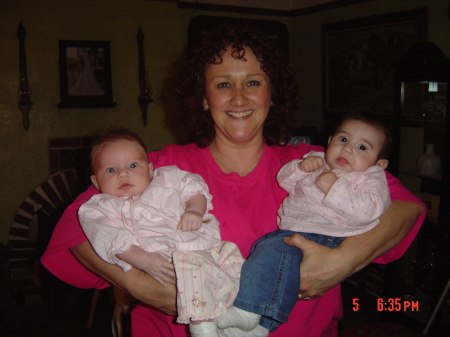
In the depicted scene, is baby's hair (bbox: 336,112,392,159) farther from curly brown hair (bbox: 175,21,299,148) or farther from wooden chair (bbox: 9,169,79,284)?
wooden chair (bbox: 9,169,79,284)

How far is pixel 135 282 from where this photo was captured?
3.87 feet

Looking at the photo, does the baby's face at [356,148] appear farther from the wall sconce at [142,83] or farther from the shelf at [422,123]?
the wall sconce at [142,83]

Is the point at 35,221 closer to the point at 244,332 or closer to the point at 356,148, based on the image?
the point at 244,332

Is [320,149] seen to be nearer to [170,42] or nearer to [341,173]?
[341,173]

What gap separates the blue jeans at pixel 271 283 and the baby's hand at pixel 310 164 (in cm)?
28

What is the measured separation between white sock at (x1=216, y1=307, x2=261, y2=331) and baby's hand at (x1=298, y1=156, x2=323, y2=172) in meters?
0.51

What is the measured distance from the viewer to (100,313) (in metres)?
3.51

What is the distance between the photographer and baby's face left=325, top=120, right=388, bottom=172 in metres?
1.32

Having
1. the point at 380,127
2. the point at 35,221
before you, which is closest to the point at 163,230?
the point at 380,127

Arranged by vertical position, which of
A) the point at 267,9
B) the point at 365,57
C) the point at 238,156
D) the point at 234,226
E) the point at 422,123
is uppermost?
the point at 267,9

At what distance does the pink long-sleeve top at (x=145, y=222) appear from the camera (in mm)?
1109

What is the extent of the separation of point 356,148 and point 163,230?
0.70 m

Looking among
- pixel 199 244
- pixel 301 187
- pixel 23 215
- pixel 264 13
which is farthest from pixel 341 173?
pixel 264 13

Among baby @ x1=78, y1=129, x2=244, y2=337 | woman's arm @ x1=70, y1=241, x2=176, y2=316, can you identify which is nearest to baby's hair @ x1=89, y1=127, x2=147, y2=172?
baby @ x1=78, y1=129, x2=244, y2=337
